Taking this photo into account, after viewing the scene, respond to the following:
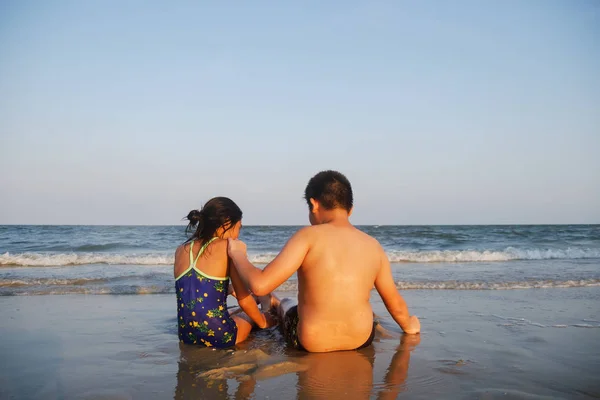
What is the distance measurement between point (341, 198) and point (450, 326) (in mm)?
2455

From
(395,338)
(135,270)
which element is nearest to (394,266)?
(135,270)

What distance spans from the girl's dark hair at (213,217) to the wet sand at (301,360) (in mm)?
1042

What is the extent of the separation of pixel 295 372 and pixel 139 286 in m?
5.22

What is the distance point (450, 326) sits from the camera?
16.4ft

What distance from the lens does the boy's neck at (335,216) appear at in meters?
3.49

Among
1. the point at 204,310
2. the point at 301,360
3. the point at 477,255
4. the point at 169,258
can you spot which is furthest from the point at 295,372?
the point at 477,255

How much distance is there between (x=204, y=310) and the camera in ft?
12.9

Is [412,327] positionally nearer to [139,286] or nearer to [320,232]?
[320,232]

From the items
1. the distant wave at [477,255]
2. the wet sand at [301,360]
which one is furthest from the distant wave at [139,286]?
the distant wave at [477,255]

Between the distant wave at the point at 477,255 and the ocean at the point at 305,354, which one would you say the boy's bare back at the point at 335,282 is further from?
the distant wave at the point at 477,255

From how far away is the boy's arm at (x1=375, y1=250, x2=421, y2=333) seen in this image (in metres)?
3.63

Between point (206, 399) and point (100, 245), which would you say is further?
point (100, 245)

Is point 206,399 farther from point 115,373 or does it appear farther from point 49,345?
point 49,345

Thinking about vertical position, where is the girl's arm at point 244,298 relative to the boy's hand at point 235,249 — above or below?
below
